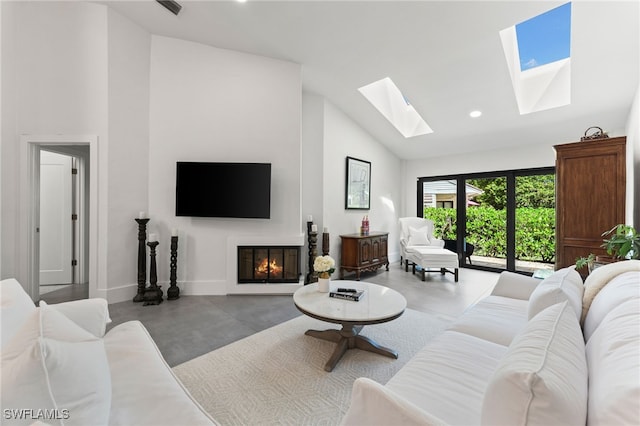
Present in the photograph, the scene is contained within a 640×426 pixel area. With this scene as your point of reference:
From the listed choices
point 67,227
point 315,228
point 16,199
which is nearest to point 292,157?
point 315,228

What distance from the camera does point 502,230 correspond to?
5.00 m

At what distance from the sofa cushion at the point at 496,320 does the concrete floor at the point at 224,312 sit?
92 centimetres

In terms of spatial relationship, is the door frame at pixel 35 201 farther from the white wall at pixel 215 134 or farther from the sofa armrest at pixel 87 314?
the sofa armrest at pixel 87 314

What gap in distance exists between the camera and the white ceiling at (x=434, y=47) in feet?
8.34

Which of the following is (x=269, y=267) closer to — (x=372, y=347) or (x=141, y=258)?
(x=141, y=258)

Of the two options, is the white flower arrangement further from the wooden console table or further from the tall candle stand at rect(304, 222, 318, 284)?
the wooden console table

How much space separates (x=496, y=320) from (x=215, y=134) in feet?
12.0

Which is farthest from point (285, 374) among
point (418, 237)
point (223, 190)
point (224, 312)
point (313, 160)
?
point (418, 237)

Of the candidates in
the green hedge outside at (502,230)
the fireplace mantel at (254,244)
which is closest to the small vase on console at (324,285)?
the fireplace mantel at (254,244)

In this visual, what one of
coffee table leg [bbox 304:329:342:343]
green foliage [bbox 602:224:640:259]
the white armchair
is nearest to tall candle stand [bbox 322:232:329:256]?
the white armchair

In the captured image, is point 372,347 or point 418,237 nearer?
point 372,347

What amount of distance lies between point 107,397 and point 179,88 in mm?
3784

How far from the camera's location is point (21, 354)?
0.61m

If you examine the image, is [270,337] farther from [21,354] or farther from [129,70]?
[129,70]
